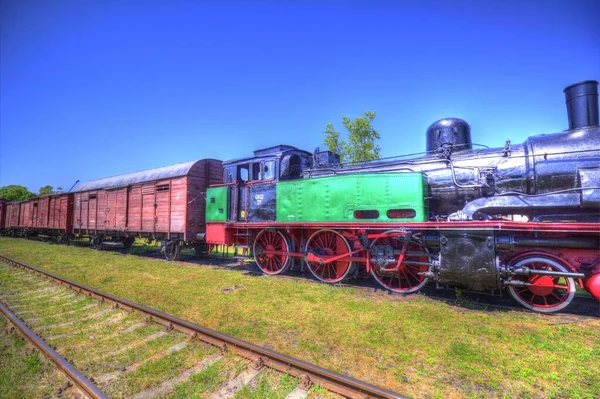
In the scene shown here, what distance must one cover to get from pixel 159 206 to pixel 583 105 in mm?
13317

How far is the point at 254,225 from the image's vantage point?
879 cm

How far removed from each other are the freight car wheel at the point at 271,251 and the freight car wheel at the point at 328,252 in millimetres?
822

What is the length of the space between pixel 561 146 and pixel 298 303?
5.84 meters

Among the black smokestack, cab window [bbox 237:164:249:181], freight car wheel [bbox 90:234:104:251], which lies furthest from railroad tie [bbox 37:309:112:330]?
freight car wheel [bbox 90:234:104:251]

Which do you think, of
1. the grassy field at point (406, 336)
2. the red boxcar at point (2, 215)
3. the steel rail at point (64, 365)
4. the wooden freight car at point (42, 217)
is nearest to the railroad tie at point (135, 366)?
the steel rail at point (64, 365)

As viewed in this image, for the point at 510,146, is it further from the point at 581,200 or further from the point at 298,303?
the point at 298,303

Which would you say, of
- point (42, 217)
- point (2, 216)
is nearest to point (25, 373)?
point (42, 217)

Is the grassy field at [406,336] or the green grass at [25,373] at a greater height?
the grassy field at [406,336]

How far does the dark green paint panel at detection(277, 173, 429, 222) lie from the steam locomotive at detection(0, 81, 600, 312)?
2 centimetres

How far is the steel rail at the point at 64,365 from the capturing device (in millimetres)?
3010

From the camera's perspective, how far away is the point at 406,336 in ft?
14.3

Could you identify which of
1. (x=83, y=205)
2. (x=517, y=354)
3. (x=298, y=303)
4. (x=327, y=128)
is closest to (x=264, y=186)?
(x=298, y=303)

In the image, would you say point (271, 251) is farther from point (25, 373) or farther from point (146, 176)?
point (146, 176)

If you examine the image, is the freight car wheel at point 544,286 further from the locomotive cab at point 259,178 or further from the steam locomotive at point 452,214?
the locomotive cab at point 259,178
